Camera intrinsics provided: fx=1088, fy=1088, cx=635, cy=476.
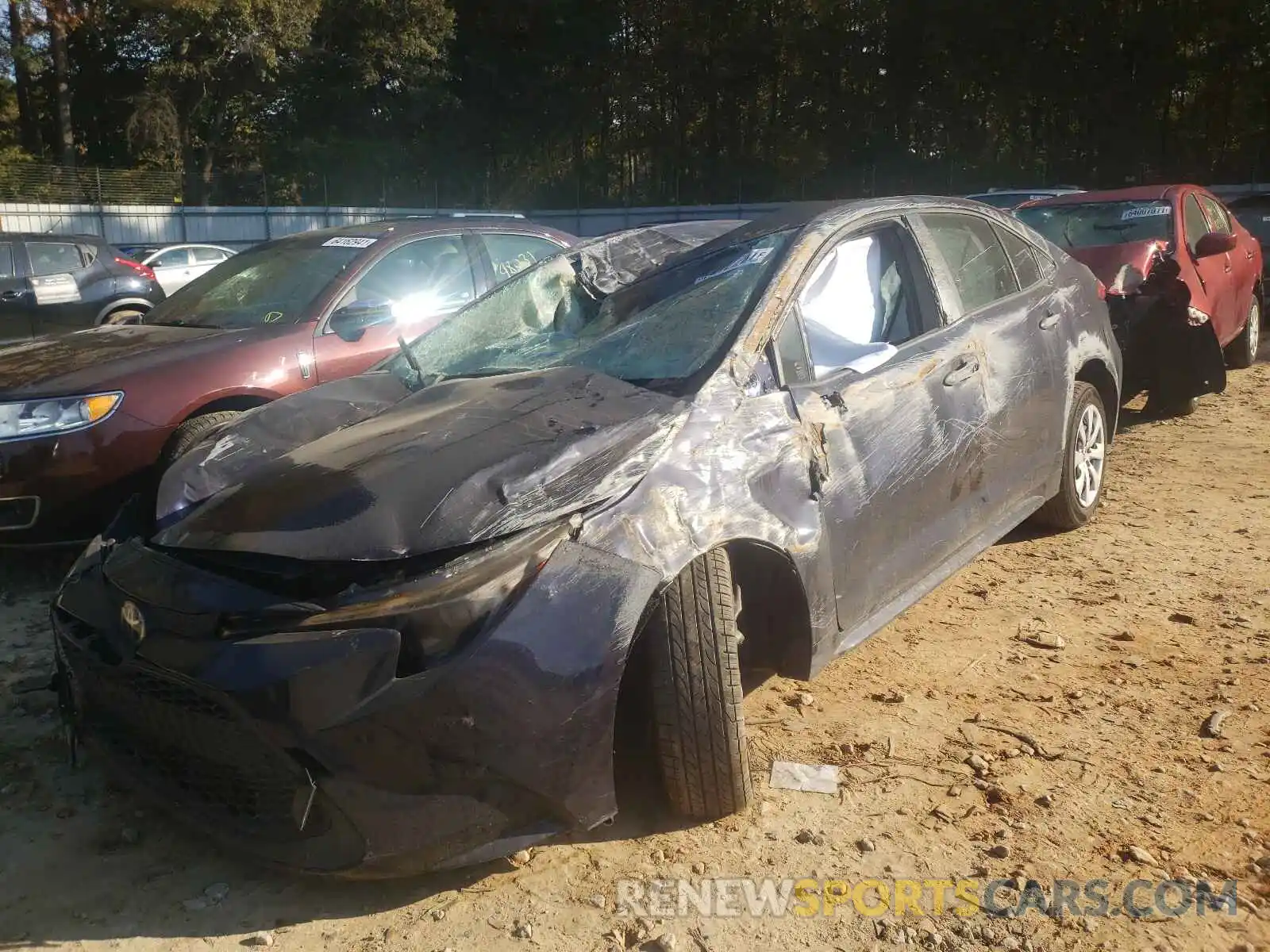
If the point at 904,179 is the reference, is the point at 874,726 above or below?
below

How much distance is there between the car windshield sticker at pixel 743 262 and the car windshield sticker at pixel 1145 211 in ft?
18.4

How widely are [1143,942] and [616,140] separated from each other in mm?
45044

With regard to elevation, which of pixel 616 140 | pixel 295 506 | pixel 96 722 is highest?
pixel 616 140

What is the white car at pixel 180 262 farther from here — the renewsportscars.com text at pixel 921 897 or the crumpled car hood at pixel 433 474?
the renewsportscars.com text at pixel 921 897

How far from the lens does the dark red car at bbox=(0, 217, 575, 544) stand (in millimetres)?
4535

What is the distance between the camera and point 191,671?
237 centimetres

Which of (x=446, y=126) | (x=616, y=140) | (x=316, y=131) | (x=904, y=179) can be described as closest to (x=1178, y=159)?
(x=904, y=179)

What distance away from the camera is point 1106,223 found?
8.02m

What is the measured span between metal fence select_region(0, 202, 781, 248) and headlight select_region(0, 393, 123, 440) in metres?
24.5

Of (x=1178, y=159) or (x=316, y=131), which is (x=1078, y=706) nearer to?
(x=1178, y=159)

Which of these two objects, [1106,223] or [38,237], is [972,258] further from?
[38,237]

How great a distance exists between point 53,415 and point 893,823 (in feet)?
12.3

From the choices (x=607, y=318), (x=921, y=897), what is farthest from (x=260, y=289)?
(x=921, y=897)

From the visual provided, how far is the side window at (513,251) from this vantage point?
641 cm
